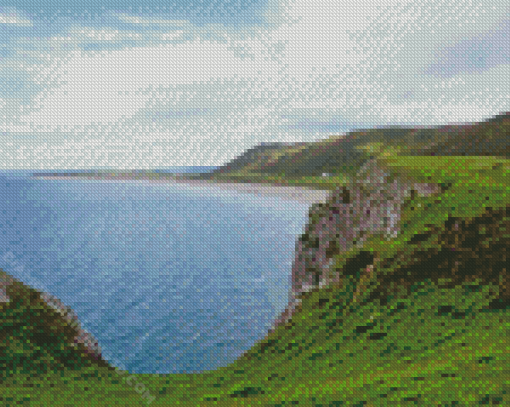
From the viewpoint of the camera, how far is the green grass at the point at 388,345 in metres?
15.0

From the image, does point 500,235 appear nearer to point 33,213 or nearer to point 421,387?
point 421,387

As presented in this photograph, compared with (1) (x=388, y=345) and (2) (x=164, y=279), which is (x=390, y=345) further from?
(2) (x=164, y=279)

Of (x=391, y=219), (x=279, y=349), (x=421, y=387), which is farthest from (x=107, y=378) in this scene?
(x=391, y=219)

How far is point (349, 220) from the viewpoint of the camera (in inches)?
1623

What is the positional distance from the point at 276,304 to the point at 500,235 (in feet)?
136

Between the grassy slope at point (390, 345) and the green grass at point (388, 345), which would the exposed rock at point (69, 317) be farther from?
the grassy slope at point (390, 345)

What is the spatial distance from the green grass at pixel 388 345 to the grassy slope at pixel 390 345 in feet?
0.22

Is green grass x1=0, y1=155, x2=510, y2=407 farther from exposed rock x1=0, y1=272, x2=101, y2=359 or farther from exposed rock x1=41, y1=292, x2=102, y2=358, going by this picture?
exposed rock x1=41, y1=292, x2=102, y2=358

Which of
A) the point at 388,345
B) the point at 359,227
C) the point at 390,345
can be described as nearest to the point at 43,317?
the point at 388,345

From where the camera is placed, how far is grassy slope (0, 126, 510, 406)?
1495 cm

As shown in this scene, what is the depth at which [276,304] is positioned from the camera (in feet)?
209

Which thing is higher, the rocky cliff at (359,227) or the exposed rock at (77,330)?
the rocky cliff at (359,227)


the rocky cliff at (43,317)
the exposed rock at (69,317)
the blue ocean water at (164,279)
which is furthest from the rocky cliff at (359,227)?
the rocky cliff at (43,317)

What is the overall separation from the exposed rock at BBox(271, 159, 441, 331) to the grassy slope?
4.14 feet
